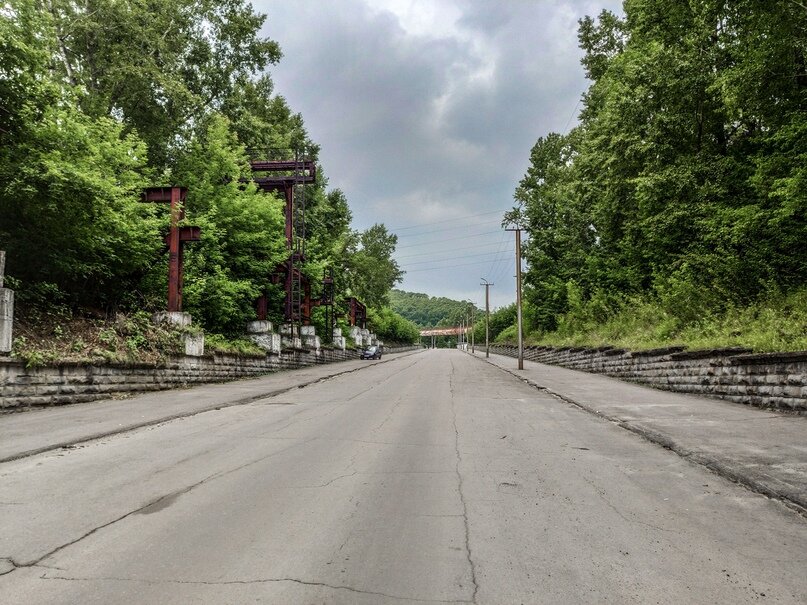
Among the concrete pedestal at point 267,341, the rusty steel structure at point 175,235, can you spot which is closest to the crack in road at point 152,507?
the rusty steel structure at point 175,235

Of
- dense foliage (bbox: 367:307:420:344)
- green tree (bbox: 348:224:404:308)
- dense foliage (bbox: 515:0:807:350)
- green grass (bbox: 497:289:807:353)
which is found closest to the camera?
green grass (bbox: 497:289:807:353)

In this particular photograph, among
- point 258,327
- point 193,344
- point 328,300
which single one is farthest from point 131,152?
point 328,300

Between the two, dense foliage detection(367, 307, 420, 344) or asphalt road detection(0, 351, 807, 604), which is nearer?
asphalt road detection(0, 351, 807, 604)

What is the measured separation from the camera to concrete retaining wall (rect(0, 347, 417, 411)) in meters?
9.91

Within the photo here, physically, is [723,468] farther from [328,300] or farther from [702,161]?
[328,300]

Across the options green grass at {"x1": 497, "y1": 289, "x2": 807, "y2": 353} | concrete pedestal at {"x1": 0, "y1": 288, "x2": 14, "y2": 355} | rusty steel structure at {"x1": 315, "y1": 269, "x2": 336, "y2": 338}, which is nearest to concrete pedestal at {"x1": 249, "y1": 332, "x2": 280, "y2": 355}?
concrete pedestal at {"x1": 0, "y1": 288, "x2": 14, "y2": 355}

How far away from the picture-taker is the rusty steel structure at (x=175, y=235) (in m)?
16.7

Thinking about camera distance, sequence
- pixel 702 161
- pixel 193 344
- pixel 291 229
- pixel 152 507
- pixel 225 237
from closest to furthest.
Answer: pixel 152 507, pixel 193 344, pixel 702 161, pixel 225 237, pixel 291 229

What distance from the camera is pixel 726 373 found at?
1168cm

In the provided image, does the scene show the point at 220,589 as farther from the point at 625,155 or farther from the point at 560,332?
the point at 560,332

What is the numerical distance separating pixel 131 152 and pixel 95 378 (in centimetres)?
906

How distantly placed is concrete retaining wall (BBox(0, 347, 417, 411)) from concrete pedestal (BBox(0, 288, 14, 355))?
0.27m

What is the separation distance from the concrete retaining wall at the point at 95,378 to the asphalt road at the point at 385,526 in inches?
177

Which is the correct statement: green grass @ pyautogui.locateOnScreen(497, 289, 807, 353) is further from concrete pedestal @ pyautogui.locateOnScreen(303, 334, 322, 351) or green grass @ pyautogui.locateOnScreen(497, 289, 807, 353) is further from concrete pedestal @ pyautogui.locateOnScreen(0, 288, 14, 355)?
concrete pedestal @ pyautogui.locateOnScreen(303, 334, 322, 351)
